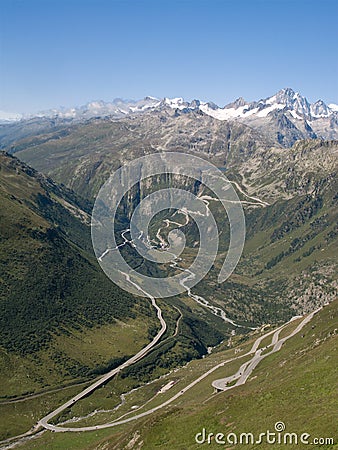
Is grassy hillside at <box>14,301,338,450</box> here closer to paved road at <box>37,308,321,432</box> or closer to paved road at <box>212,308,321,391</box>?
paved road at <box>212,308,321,391</box>

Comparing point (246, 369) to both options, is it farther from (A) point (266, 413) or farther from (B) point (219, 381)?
(A) point (266, 413)

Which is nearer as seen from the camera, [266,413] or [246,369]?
[266,413]

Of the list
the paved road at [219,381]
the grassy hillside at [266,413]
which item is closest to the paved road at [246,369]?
the paved road at [219,381]

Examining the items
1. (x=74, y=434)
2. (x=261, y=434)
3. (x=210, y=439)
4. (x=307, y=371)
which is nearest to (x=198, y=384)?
(x=74, y=434)

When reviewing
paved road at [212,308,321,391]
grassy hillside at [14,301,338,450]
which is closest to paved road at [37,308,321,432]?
paved road at [212,308,321,391]

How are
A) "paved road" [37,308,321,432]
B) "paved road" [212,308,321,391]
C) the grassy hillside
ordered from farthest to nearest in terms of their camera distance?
A: 1. "paved road" [37,308,321,432]
2. "paved road" [212,308,321,391]
3. the grassy hillside

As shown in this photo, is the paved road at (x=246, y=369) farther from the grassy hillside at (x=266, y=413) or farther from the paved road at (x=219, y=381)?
the grassy hillside at (x=266, y=413)

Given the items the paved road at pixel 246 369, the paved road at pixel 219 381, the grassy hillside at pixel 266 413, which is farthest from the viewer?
the paved road at pixel 219 381

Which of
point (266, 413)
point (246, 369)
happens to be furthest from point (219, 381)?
point (266, 413)

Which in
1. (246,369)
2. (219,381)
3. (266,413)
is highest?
(266,413)

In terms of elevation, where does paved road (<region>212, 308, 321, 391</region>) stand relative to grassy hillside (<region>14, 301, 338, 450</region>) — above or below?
below

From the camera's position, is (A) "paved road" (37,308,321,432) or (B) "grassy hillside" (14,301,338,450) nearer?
(B) "grassy hillside" (14,301,338,450)

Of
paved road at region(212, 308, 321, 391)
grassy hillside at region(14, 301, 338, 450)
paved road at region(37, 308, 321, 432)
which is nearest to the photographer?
grassy hillside at region(14, 301, 338, 450)
